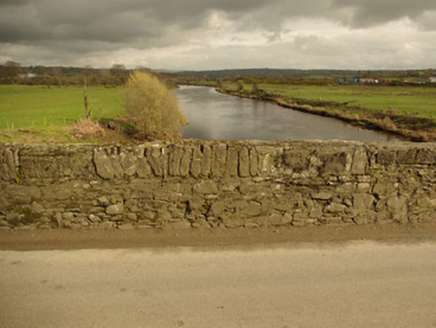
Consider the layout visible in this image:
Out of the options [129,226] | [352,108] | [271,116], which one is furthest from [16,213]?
[352,108]

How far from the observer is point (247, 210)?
4133 millimetres

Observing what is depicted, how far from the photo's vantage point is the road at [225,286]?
8.28ft

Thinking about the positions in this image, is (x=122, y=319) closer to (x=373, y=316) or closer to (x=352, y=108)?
(x=373, y=316)

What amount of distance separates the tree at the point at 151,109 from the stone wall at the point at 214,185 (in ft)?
67.9

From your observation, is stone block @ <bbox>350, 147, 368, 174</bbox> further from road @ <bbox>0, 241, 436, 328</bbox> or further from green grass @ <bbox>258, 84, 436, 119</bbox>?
green grass @ <bbox>258, 84, 436, 119</bbox>

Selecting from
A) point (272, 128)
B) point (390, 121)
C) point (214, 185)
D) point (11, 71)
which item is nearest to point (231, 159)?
point (214, 185)

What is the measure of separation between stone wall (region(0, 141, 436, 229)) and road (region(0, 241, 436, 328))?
0.56 metres

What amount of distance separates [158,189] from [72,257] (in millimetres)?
1298

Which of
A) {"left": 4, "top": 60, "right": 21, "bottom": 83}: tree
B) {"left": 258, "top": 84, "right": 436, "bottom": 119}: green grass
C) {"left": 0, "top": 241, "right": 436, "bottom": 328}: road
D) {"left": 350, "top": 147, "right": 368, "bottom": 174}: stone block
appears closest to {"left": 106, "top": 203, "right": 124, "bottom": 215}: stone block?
{"left": 0, "top": 241, "right": 436, "bottom": 328}: road

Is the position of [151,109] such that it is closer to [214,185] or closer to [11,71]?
[214,185]

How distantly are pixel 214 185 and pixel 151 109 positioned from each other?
75.3 feet

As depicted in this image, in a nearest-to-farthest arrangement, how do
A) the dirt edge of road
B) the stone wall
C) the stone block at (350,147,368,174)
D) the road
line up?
the road
the dirt edge of road
the stone wall
the stone block at (350,147,368,174)

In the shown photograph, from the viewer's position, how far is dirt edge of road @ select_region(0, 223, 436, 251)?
3725 millimetres

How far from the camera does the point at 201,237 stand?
12.9 ft
